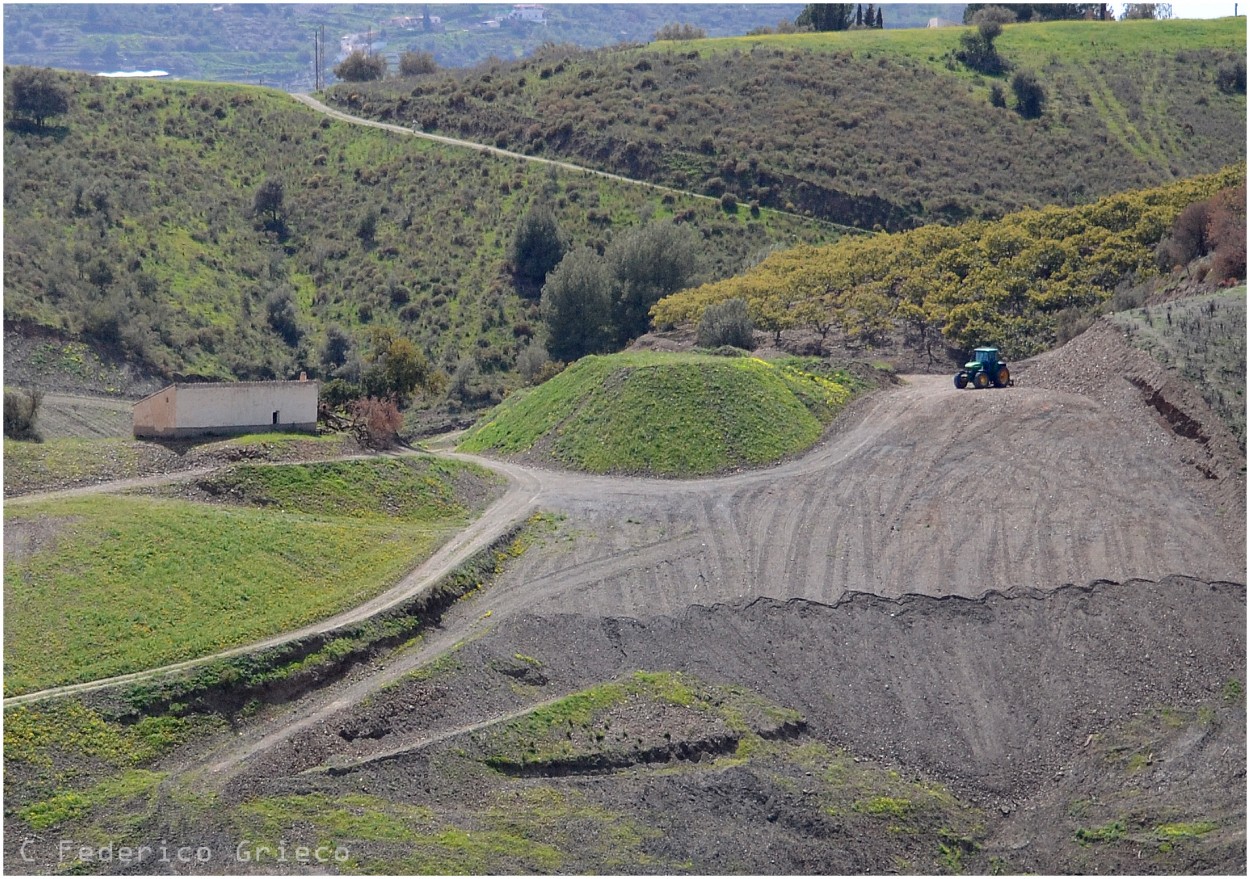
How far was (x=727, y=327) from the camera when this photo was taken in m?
56.8

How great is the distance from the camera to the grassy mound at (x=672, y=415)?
44875 mm

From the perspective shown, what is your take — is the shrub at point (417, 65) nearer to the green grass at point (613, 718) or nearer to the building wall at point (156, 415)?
the building wall at point (156, 415)

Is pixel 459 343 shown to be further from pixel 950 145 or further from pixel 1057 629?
pixel 1057 629

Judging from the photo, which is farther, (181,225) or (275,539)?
(181,225)

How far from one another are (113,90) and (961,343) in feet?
197

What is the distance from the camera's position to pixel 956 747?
31.1 meters

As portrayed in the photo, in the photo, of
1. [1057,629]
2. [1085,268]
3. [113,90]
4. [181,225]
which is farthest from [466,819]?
[113,90]

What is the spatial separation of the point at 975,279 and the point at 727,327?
10378 mm

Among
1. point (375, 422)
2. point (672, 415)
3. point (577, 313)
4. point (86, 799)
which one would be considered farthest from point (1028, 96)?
point (86, 799)

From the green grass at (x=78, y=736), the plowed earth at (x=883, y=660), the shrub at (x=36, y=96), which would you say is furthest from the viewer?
the shrub at (x=36, y=96)

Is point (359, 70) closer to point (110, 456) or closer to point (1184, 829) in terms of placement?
point (110, 456)

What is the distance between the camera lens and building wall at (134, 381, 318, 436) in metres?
41.7

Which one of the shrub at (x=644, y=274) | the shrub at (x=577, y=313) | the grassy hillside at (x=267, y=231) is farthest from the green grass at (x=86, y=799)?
the shrub at (x=644, y=274)

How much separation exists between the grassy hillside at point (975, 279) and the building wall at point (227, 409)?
20.8 meters
